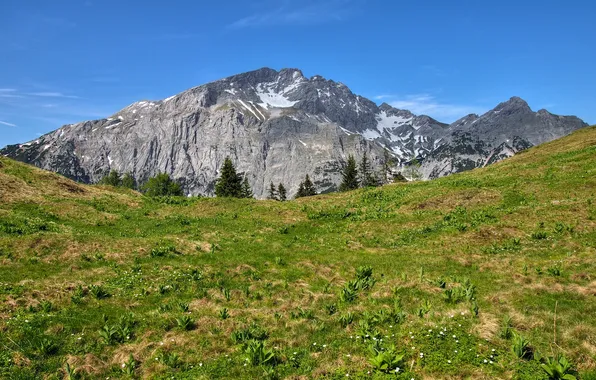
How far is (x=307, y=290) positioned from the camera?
63.3ft

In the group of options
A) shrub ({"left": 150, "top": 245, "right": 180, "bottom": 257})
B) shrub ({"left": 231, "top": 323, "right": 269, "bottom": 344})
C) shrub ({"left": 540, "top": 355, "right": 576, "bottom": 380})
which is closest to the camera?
shrub ({"left": 540, "top": 355, "right": 576, "bottom": 380})

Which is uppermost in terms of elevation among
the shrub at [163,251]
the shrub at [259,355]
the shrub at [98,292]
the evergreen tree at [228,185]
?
the evergreen tree at [228,185]

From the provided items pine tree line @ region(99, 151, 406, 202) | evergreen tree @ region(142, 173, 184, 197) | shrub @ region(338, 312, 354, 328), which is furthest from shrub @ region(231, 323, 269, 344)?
evergreen tree @ region(142, 173, 184, 197)

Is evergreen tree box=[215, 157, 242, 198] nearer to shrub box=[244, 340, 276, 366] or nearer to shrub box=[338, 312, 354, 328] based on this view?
shrub box=[338, 312, 354, 328]

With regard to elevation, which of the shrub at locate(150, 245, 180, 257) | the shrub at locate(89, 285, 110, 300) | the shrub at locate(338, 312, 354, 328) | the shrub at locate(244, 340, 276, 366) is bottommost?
the shrub at locate(244, 340, 276, 366)

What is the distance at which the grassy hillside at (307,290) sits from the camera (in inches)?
472

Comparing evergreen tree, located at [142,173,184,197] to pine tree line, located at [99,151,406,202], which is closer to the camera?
pine tree line, located at [99,151,406,202]

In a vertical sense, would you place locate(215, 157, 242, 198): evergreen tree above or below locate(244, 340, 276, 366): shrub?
above

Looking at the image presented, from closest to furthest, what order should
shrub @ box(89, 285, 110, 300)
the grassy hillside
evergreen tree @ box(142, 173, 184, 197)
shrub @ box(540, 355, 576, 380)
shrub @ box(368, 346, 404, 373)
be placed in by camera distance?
shrub @ box(540, 355, 576, 380)
shrub @ box(368, 346, 404, 373)
the grassy hillside
shrub @ box(89, 285, 110, 300)
evergreen tree @ box(142, 173, 184, 197)

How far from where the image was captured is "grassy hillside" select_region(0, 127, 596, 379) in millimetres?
11992

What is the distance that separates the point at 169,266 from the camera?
2261 centimetres

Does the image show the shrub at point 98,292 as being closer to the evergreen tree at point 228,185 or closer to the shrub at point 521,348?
the shrub at point 521,348

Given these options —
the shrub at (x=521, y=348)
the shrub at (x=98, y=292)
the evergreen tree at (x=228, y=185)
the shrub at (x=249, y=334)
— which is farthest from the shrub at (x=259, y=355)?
the evergreen tree at (x=228, y=185)

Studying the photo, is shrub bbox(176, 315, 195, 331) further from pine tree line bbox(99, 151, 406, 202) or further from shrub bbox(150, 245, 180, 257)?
pine tree line bbox(99, 151, 406, 202)
